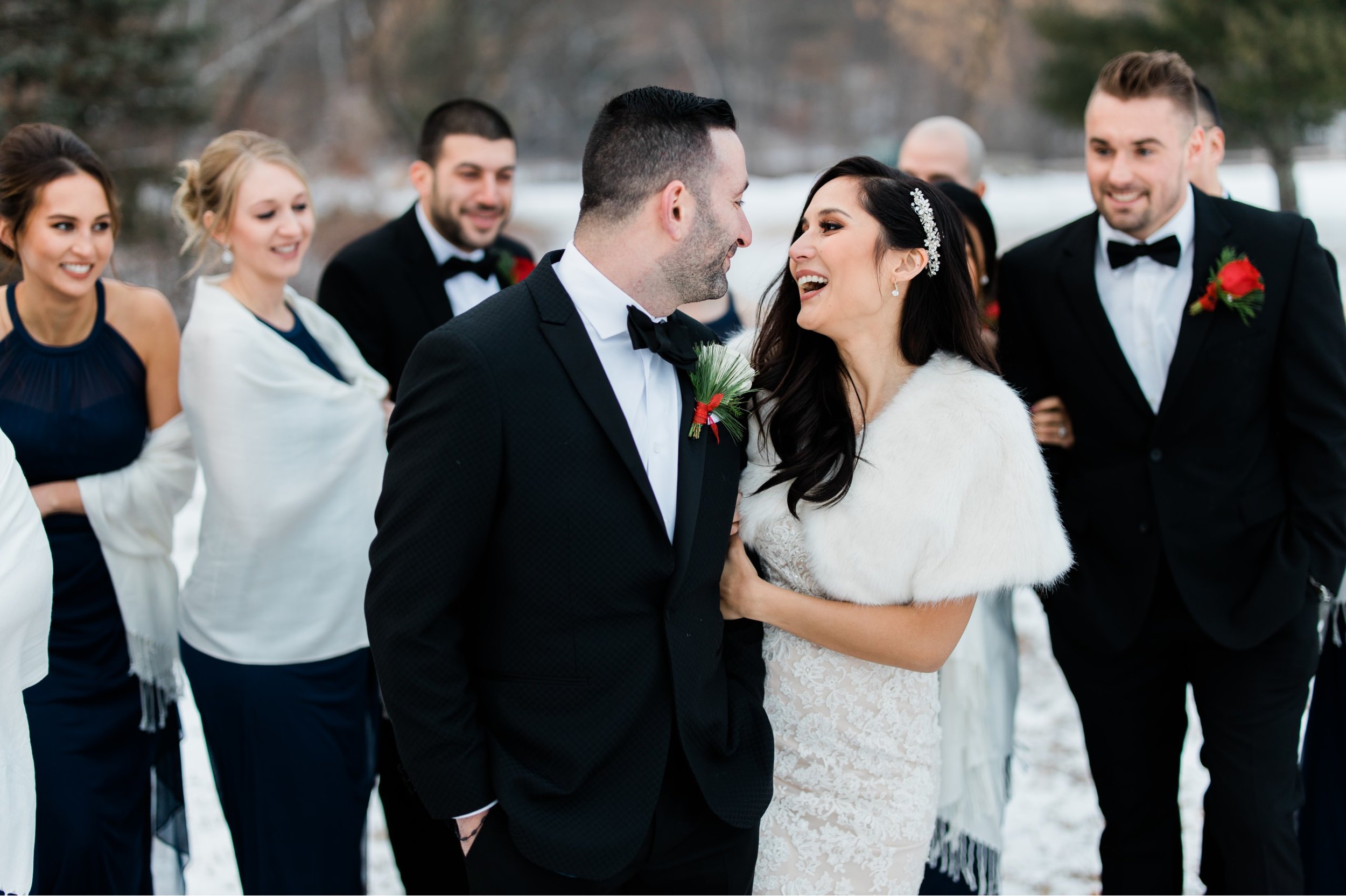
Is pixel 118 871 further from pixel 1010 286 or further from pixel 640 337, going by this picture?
pixel 1010 286

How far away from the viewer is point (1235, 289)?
320 cm

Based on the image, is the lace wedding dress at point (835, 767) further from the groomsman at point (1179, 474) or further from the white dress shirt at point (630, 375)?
the groomsman at point (1179, 474)

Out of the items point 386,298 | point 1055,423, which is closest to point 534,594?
point 1055,423

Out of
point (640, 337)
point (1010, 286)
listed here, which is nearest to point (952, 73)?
point (1010, 286)

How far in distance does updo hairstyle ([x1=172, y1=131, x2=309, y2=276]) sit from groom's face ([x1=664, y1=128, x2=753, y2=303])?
176 cm

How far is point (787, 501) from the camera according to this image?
2.56 m

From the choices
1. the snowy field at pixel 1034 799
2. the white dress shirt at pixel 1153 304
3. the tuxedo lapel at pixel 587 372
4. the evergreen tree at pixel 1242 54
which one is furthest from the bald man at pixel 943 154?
the evergreen tree at pixel 1242 54

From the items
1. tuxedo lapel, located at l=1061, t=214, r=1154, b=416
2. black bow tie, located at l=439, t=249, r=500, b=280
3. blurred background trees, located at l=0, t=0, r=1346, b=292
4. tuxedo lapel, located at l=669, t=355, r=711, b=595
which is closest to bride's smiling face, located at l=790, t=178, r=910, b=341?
tuxedo lapel, located at l=669, t=355, r=711, b=595

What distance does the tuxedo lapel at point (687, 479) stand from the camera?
222 centimetres

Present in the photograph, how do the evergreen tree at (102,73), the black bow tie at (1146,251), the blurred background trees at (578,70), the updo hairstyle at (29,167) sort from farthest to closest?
the blurred background trees at (578,70)
the evergreen tree at (102,73)
the black bow tie at (1146,251)
the updo hairstyle at (29,167)

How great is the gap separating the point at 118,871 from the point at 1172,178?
367 cm

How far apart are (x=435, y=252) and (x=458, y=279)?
14 centimetres

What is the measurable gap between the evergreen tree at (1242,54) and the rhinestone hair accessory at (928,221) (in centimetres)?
1216

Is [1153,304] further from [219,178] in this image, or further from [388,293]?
[219,178]
